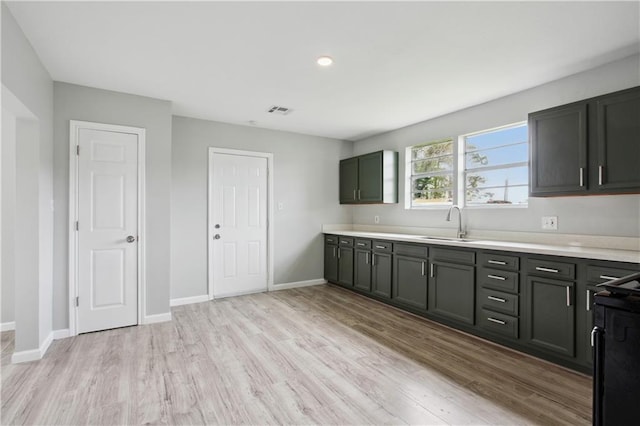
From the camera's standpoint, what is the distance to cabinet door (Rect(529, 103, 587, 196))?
8.88 feet

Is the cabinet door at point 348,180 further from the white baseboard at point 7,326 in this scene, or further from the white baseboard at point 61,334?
the white baseboard at point 7,326

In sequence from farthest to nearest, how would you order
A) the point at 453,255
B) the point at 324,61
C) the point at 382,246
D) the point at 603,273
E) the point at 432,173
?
the point at 432,173
the point at 382,246
the point at 453,255
the point at 324,61
the point at 603,273

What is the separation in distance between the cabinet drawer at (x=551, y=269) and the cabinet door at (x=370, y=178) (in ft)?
7.78

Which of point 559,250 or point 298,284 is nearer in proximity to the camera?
point 559,250

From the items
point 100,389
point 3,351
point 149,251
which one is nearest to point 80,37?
point 149,251

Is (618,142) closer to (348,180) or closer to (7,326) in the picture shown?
(348,180)

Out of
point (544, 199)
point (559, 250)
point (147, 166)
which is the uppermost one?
point (147, 166)

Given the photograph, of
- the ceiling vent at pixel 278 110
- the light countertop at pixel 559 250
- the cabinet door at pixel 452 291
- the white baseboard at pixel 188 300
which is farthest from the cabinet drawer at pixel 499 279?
the white baseboard at pixel 188 300

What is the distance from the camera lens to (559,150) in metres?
2.85

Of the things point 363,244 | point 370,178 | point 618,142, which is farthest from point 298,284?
point 618,142

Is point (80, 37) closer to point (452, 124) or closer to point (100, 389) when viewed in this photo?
point (100, 389)

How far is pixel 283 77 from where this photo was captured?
3.16 meters

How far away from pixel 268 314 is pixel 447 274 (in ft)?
6.94

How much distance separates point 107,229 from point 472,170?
4.24m
